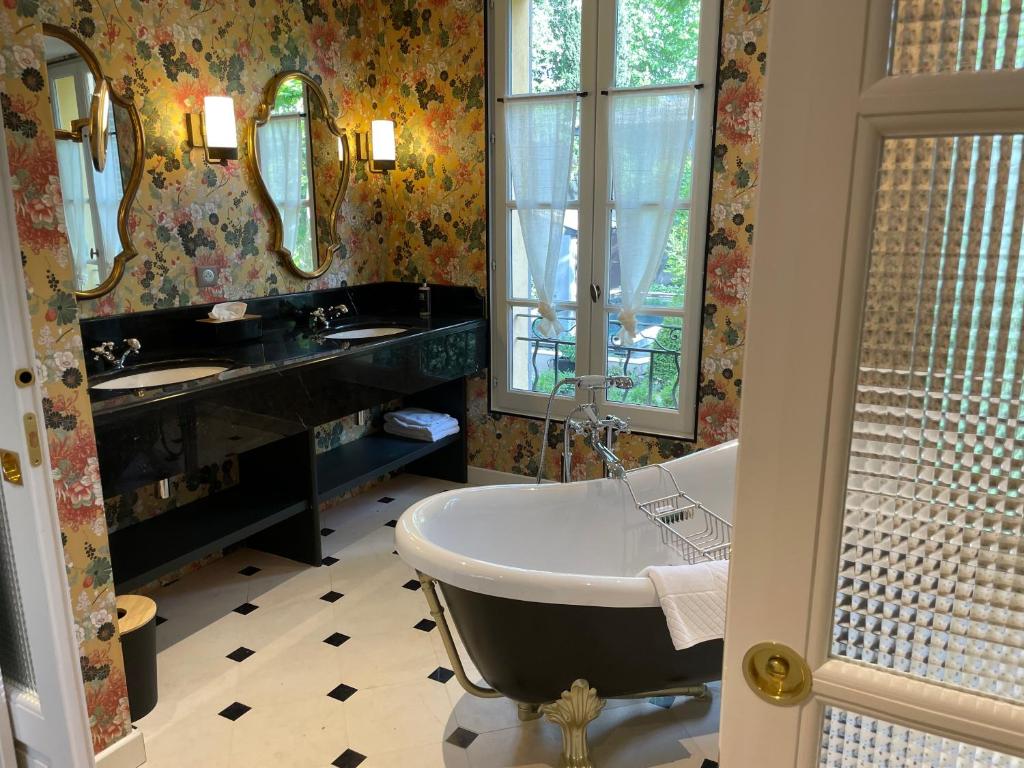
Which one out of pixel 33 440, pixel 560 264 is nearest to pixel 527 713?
pixel 33 440

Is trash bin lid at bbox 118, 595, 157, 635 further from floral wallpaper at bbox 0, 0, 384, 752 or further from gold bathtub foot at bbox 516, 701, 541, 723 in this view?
gold bathtub foot at bbox 516, 701, 541, 723

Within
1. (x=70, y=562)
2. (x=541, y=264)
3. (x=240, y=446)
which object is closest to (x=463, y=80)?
(x=541, y=264)

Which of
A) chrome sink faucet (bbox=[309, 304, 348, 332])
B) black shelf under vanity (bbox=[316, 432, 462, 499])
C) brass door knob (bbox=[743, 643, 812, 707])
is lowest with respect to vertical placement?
black shelf under vanity (bbox=[316, 432, 462, 499])

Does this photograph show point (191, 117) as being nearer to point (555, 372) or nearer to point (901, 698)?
point (555, 372)

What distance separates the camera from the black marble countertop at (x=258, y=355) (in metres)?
2.39

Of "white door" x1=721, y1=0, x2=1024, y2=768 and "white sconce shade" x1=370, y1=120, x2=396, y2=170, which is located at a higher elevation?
"white sconce shade" x1=370, y1=120, x2=396, y2=170

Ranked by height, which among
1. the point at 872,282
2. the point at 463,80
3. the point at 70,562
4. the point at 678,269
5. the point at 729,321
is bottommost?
the point at 70,562

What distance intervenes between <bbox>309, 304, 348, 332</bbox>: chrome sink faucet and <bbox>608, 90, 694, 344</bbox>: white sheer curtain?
1.44 metres

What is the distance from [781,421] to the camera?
74 cm

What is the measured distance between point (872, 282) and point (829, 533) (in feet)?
0.81

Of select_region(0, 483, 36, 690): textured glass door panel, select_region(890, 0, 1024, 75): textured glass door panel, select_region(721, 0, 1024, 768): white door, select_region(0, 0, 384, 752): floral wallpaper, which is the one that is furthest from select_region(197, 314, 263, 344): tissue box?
select_region(890, 0, 1024, 75): textured glass door panel

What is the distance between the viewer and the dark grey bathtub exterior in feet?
6.36

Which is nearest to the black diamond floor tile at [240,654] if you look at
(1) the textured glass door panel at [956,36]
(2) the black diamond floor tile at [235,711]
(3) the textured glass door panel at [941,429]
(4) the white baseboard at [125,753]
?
(2) the black diamond floor tile at [235,711]

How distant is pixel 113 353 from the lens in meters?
2.86
